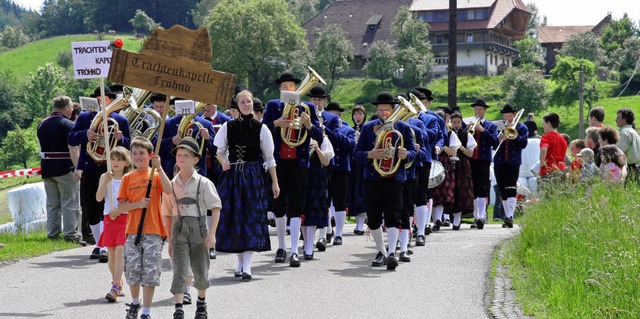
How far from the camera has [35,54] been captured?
14838 cm

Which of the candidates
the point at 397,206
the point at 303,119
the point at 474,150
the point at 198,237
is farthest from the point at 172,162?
the point at 474,150

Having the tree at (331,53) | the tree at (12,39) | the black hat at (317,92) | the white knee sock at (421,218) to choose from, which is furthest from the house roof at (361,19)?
the black hat at (317,92)

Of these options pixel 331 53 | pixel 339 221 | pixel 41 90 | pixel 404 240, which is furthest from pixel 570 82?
pixel 404 240

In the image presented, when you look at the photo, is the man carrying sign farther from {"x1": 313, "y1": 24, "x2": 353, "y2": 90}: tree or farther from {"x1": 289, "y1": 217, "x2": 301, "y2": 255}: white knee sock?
{"x1": 313, "y1": 24, "x2": 353, "y2": 90}: tree

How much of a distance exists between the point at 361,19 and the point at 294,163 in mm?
131057

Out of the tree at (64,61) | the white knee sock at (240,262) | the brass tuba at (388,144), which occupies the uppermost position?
the tree at (64,61)

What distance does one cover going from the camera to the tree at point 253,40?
4158 inches

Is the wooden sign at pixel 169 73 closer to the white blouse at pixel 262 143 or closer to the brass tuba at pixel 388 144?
the white blouse at pixel 262 143

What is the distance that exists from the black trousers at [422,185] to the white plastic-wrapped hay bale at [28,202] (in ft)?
22.9

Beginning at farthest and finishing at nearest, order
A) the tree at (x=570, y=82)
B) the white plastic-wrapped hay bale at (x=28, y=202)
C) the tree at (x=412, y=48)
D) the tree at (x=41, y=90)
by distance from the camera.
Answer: the tree at (x=41, y=90) < the tree at (x=412, y=48) < the tree at (x=570, y=82) < the white plastic-wrapped hay bale at (x=28, y=202)

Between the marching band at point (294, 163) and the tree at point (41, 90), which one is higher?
the tree at point (41, 90)

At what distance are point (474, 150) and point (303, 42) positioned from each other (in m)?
93.4

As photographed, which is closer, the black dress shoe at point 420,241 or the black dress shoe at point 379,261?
the black dress shoe at point 379,261

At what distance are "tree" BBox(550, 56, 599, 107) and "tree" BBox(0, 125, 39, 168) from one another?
44418 mm
